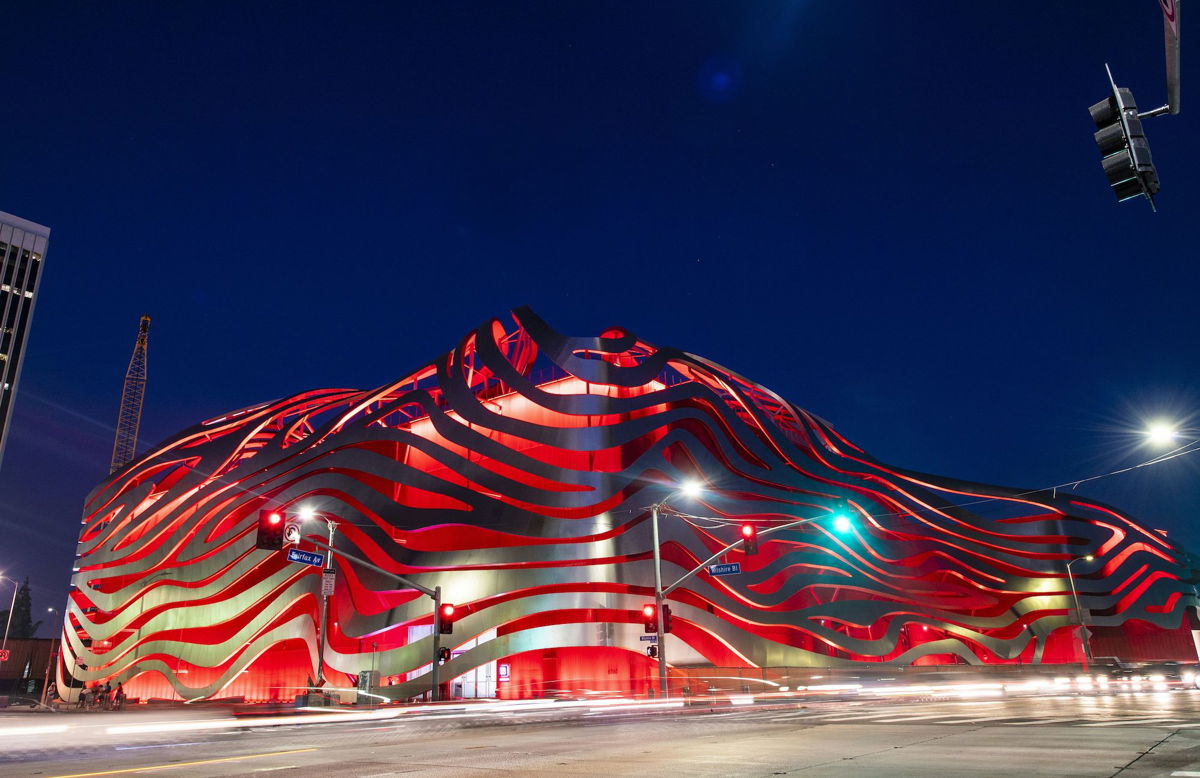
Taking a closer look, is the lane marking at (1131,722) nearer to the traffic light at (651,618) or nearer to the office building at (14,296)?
the traffic light at (651,618)

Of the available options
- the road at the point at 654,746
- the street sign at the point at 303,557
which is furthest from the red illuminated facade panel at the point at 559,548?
the road at the point at 654,746

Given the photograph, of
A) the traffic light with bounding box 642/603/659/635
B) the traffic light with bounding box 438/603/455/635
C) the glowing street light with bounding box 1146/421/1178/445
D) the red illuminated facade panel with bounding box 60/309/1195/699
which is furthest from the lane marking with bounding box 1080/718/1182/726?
the red illuminated facade panel with bounding box 60/309/1195/699

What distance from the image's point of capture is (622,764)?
10.3 meters

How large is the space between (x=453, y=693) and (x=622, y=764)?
33.2m

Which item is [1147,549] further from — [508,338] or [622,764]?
[622,764]

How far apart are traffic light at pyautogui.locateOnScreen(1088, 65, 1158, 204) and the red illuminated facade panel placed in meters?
33.9

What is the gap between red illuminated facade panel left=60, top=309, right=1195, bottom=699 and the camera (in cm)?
4138

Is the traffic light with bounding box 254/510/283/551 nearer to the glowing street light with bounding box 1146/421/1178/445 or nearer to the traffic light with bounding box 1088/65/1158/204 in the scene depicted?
the traffic light with bounding box 1088/65/1158/204

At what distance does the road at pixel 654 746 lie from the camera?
9492 millimetres

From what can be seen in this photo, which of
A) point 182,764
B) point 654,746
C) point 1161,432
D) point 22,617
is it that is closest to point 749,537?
point 1161,432

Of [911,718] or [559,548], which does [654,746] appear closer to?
[911,718]

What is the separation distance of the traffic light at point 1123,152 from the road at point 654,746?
6758 mm

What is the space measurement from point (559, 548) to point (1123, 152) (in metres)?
35.9

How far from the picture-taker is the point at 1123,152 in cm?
948
